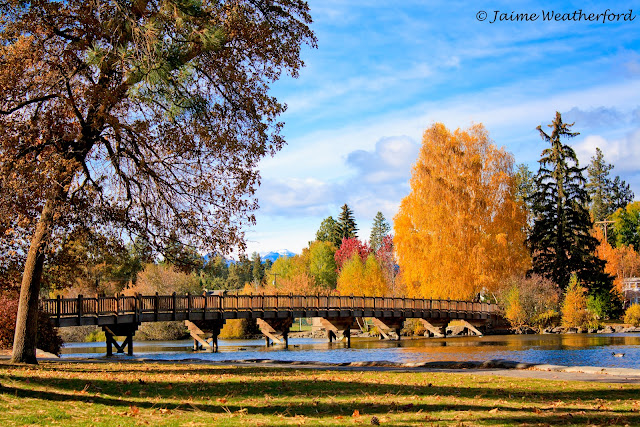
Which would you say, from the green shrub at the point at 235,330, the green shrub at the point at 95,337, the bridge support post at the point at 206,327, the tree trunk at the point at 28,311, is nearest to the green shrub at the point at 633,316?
the green shrub at the point at 235,330

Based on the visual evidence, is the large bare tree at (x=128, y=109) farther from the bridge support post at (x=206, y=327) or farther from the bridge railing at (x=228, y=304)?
the bridge support post at (x=206, y=327)

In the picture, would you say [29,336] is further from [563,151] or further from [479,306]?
[563,151]

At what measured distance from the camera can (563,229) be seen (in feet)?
194

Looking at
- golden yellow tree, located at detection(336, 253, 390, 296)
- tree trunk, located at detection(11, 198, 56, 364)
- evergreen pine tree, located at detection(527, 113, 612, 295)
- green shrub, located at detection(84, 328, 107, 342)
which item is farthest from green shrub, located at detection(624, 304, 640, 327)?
green shrub, located at detection(84, 328, 107, 342)

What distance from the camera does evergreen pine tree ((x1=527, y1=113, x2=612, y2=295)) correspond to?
57.7 m

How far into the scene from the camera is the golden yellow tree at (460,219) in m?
46.5

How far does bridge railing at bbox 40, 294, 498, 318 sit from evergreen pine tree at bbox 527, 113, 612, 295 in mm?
8558

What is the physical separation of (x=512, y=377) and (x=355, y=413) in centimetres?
680

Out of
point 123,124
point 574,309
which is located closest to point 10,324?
point 123,124

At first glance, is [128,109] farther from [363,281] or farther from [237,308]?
[363,281]

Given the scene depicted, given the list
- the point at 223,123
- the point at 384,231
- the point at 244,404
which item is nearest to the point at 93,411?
the point at 244,404

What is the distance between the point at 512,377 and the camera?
574 inches

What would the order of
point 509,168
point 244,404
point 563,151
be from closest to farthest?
point 244,404, point 509,168, point 563,151

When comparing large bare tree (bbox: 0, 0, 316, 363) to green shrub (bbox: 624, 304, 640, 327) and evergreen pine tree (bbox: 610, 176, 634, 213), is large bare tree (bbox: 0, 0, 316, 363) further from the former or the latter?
evergreen pine tree (bbox: 610, 176, 634, 213)
